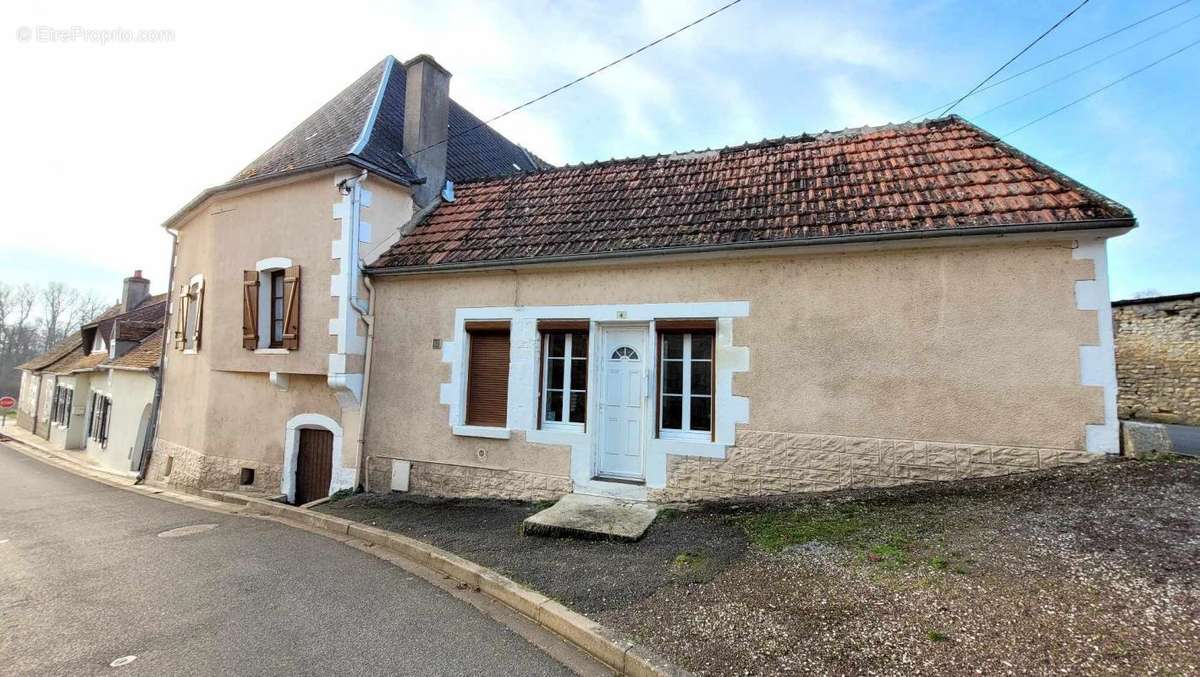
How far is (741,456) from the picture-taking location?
596 centimetres

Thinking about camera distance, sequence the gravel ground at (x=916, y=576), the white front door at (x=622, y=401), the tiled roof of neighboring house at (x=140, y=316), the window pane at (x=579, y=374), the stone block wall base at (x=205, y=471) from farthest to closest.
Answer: the tiled roof of neighboring house at (x=140, y=316), the stone block wall base at (x=205, y=471), the window pane at (x=579, y=374), the white front door at (x=622, y=401), the gravel ground at (x=916, y=576)

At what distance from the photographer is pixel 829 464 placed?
5645 mm

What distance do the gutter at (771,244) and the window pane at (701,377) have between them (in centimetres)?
141

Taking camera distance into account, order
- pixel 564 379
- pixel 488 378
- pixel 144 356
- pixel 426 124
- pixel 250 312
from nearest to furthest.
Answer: pixel 564 379 < pixel 488 378 < pixel 250 312 < pixel 426 124 < pixel 144 356

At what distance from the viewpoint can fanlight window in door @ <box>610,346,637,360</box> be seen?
6.69 m

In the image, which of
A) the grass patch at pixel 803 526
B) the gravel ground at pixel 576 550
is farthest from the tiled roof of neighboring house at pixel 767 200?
the gravel ground at pixel 576 550

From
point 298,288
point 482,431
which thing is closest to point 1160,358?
point 482,431

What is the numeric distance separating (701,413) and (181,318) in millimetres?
11735

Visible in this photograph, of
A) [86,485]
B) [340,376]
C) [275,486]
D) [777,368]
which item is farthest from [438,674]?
[86,485]

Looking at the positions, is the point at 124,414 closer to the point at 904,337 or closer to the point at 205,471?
the point at 205,471

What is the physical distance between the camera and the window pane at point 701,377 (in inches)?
249

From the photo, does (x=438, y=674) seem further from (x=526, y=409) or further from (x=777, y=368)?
(x=777, y=368)

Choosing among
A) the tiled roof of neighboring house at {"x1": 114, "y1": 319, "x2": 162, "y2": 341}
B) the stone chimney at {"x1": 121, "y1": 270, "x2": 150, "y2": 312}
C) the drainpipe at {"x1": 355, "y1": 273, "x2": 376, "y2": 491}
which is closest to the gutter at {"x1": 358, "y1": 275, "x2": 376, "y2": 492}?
the drainpipe at {"x1": 355, "y1": 273, "x2": 376, "y2": 491}

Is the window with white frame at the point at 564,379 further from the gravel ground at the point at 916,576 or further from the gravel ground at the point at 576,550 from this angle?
the gravel ground at the point at 916,576
